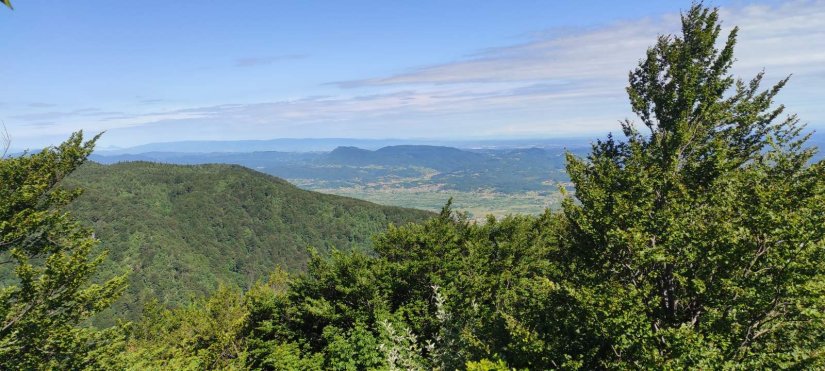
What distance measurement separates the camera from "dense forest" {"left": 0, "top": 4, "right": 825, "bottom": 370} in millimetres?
8742

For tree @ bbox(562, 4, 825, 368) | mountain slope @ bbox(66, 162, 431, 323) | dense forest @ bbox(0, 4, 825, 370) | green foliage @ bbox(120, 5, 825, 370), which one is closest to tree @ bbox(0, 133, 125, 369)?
dense forest @ bbox(0, 4, 825, 370)

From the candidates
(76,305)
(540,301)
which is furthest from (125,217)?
(540,301)

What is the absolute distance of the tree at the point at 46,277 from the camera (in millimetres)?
14430

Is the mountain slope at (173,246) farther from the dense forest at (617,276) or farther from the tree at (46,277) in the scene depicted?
the tree at (46,277)

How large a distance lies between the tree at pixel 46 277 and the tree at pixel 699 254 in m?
17.8

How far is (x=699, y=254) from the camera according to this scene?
943 centimetres

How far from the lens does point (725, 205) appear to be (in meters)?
10.1

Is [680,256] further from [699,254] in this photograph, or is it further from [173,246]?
[173,246]

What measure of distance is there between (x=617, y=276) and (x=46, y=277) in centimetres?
1866

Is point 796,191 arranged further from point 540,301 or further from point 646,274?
point 540,301

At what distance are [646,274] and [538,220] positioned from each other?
24.5m

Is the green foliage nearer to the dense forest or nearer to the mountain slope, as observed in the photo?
the dense forest

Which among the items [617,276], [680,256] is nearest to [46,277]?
[617,276]

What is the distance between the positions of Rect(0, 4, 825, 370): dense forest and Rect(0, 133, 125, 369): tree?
8 centimetres
